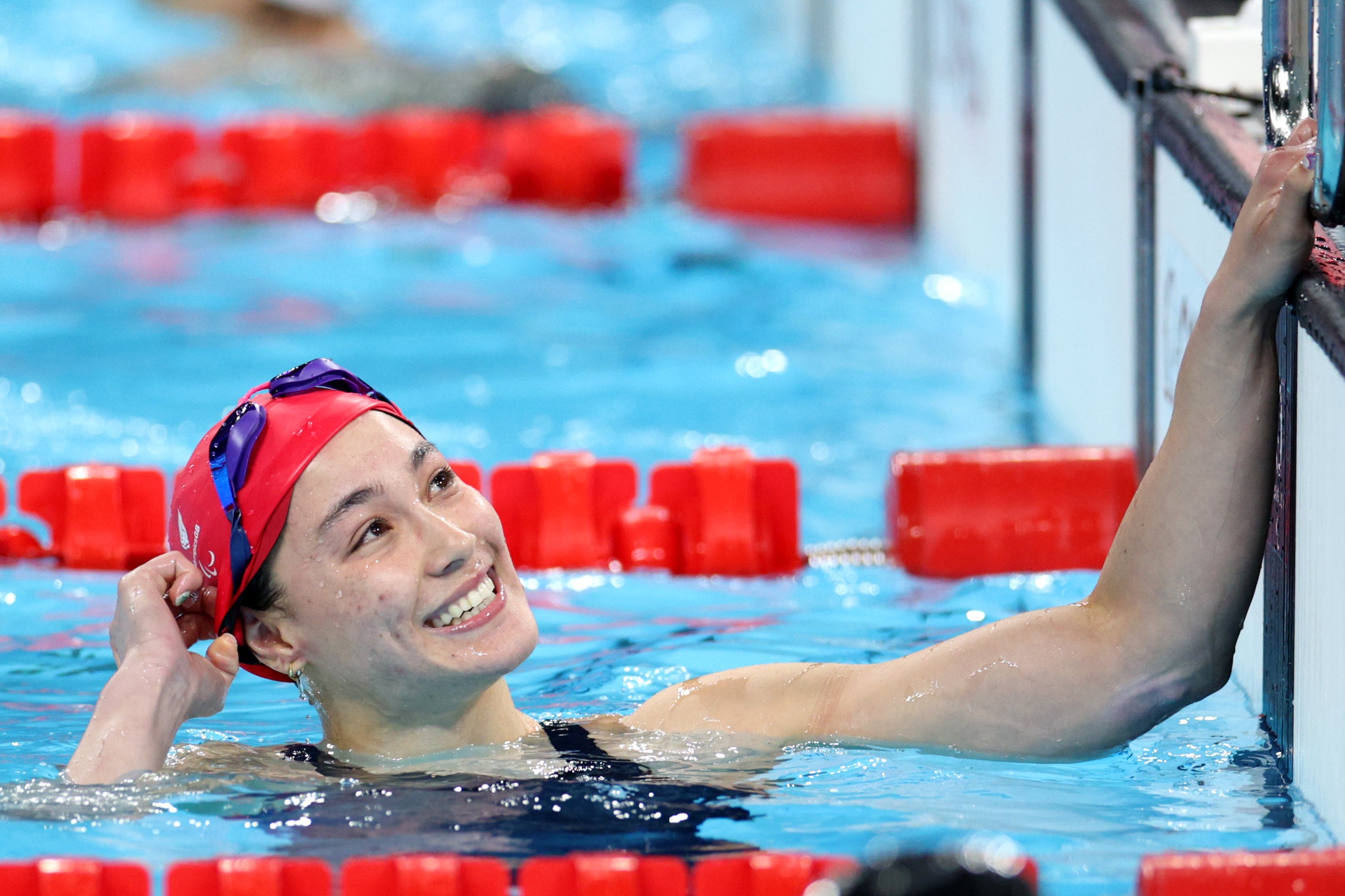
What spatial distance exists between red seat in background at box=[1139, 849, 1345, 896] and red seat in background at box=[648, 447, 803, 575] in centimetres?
226

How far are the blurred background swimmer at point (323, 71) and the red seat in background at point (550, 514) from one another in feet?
23.4

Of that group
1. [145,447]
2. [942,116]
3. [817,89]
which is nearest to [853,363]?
[942,116]

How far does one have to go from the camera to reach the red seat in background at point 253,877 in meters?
2.03

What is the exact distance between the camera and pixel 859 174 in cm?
817

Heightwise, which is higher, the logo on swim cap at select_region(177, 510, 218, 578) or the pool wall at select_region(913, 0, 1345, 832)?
the pool wall at select_region(913, 0, 1345, 832)

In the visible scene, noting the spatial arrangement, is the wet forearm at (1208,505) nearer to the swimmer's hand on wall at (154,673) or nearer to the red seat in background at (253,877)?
the red seat in background at (253,877)

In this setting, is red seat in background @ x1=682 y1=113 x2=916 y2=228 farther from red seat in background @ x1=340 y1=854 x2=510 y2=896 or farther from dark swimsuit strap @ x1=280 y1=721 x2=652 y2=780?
red seat in background @ x1=340 y1=854 x2=510 y2=896

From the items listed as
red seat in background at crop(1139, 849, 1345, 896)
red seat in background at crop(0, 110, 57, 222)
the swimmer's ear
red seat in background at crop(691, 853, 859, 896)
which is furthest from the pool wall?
red seat in background at crop(0, 110, 57, 222)

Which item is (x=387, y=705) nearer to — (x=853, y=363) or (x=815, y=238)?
(x=853, y=363)

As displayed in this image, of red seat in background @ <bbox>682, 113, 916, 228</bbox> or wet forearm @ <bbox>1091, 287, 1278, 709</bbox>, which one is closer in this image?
wet forearm @ <bbox>1091, 287, 1278, 709</bbox>

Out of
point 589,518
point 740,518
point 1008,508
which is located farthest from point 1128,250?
point 589,518

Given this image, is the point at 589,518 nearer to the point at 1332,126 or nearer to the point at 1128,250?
the point at 1128,250

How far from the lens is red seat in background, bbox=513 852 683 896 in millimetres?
1967

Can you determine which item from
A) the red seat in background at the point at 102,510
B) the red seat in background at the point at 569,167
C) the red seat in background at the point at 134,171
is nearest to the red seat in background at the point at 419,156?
the red seat in background at the point at 569,167
